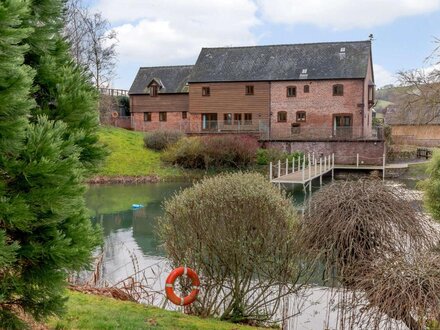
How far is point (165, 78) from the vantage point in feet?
169

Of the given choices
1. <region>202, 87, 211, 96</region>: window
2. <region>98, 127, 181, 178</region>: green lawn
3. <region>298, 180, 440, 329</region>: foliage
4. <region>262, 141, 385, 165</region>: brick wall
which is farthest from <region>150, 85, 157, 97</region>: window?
<region>298, 180, 440, 329</region>: foliage

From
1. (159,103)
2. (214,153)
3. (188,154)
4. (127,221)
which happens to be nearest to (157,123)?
(159,103)

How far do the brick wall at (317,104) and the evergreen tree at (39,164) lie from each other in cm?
3825

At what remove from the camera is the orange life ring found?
8648 mm

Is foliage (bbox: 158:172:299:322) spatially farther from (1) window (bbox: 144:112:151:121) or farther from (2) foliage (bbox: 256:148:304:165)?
(1) window (bbox: 144:112:151:121)

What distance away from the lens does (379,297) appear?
6.45 meters

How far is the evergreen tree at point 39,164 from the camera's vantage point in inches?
172

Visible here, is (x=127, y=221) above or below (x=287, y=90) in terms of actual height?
below

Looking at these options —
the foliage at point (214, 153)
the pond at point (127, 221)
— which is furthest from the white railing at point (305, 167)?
the foliage at point (214, 153)

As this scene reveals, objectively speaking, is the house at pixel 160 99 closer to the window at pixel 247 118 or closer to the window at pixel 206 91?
the window at pixel 206 91

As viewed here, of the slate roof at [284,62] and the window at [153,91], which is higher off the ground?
the slate roof at [284,62]

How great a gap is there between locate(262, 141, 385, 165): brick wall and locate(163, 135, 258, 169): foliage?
13.6 ft

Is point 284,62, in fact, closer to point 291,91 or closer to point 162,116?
Answer: point 291,91

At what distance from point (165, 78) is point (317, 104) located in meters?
16.7
